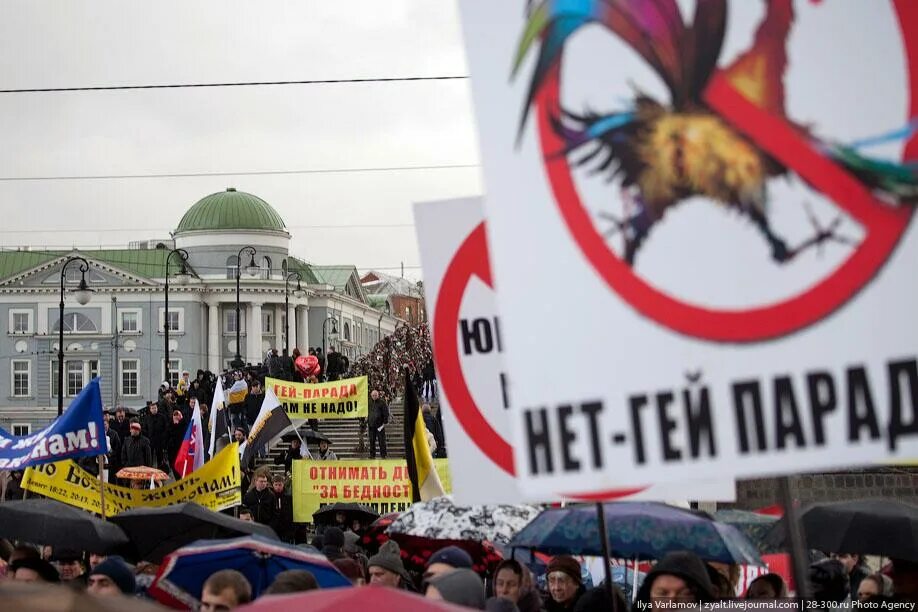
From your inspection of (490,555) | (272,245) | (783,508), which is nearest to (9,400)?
(272,245)

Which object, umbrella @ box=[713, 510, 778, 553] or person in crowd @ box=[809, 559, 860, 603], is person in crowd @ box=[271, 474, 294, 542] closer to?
umbrella @ box=[713, 510, 778, 553]

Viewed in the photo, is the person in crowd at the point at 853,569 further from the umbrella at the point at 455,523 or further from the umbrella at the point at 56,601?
the umbrella at the point at 56,601

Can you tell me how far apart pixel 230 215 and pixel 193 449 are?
90.6m

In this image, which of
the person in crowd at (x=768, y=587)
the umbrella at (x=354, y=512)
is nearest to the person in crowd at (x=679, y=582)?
the person in crowd at (x=768, y=587)

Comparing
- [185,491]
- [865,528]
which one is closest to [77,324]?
[185,491]

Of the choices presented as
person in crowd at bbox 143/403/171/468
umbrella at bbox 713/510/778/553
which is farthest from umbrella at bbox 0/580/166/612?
person in crowd at bbox 143/403/171/468

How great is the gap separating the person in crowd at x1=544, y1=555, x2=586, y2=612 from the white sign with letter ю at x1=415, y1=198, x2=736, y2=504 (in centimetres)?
227

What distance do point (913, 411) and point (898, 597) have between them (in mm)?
3472

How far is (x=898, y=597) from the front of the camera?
6.05 metres

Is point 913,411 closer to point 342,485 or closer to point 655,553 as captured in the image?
point 655,553

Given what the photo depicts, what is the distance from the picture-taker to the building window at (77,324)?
99750 mm

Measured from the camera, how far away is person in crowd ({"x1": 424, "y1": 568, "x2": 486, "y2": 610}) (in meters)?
5.67

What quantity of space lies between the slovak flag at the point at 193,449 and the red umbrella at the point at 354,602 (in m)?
15.6

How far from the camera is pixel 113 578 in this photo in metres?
6.52
